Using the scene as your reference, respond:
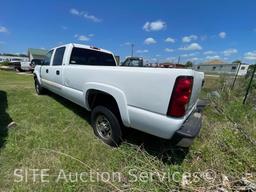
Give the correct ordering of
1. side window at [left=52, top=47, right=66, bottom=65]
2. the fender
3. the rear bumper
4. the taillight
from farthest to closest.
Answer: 1. side window at [left=52, top=47, right=66, bottom=65]
2. the fender
3. the rear bumper
4. the taillight

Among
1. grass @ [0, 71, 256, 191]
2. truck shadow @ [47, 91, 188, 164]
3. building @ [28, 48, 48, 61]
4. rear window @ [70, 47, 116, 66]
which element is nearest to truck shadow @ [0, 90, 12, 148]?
grass @ [0, 71, 256, 191]

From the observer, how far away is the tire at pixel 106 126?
3.11 meters

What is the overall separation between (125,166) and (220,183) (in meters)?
1.33

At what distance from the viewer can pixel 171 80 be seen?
7.16ft

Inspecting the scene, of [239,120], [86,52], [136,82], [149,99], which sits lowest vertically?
[239,120]

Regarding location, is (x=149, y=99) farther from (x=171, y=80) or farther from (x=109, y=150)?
(x=109, y=150)

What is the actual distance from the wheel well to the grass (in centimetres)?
64

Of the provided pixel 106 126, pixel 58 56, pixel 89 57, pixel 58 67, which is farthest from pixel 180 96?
pixel 58 56

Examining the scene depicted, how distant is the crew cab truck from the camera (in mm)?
2234

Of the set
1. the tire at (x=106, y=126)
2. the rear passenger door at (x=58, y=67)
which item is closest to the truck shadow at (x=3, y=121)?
the rear passenger door at (x=58, y=67)

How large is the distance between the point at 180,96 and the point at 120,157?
147 cm

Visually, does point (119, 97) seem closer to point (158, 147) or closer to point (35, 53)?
point (158, 147)

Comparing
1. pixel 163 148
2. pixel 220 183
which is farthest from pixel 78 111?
pixel 220 183

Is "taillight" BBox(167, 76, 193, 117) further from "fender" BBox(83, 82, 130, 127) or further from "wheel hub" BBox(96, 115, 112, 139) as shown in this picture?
"wheel hub" BBox(96, 115, 112, 139)
